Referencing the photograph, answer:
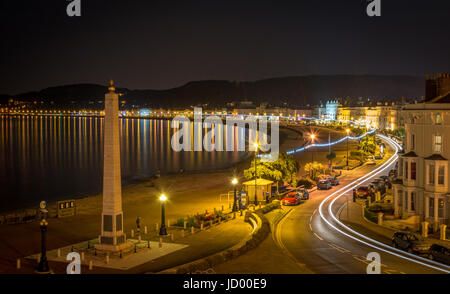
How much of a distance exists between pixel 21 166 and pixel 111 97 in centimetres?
6697

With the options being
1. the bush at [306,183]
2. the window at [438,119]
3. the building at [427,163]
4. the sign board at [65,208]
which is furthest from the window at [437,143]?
the sign board at [65,208]

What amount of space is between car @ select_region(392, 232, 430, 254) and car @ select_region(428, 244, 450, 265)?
2.36 feet

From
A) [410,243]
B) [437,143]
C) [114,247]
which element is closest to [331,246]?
[410,243]

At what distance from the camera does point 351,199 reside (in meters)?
36.4

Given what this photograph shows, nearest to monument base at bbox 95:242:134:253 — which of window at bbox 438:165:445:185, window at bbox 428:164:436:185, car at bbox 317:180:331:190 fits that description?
window at bbox 428:164:436:185

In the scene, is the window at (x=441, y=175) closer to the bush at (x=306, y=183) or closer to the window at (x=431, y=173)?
the window at (x=431, y=173)

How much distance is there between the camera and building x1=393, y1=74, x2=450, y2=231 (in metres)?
27.0

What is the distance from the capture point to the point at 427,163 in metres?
27.5

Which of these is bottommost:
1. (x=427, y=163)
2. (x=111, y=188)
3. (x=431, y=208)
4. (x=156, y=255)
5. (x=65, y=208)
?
(x=65, y=208)

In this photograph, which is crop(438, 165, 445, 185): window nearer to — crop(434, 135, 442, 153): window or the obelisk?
crop(434, 135, 442, 153): window

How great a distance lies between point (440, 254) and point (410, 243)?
1782 mm

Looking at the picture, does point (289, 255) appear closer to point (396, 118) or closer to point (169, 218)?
point (169, 218)

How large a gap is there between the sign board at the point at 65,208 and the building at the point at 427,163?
20.7m

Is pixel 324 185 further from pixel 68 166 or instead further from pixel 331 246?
pixel 68 166
